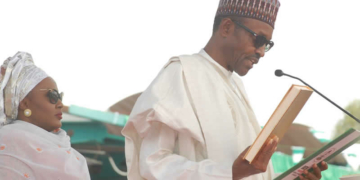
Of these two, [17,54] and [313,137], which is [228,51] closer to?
[17,54]

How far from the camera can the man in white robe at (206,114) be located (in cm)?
Answer: 289

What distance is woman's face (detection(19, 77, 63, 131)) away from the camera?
312cm

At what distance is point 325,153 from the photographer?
2.79 m

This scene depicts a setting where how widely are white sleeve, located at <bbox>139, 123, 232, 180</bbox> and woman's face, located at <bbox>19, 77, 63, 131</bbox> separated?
569mm

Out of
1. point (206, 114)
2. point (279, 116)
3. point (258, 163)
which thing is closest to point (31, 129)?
point (206, 114)

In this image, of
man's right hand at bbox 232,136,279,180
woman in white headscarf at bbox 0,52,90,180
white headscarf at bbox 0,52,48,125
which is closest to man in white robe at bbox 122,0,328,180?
man's right hand at bbox 232,136,279,180

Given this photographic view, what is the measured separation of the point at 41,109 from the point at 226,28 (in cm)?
126

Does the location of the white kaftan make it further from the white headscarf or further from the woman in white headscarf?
the white headscarf

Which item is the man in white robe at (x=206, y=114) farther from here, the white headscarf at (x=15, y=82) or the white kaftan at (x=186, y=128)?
the white headscarf at (x=15, y=82)

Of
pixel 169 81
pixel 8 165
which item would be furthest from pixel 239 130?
pixel 8 165

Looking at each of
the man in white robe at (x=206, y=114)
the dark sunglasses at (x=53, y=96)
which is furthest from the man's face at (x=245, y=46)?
the dark sunglasses at (x=53, y=96)

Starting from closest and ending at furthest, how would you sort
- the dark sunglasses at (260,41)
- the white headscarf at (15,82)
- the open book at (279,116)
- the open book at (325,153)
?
the open book at (279,116)
the open book at (325,153)
the white headscarf at (15,82)
the dark sunglasses at (260,41)

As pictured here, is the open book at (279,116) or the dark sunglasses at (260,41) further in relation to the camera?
the dark sunglasses at (260,41)

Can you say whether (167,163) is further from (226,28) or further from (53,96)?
(226,28)
